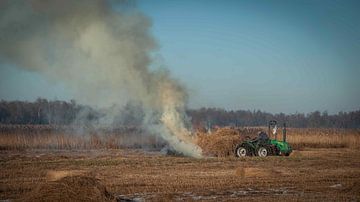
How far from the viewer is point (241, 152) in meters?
32.6

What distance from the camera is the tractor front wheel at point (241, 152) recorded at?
32.5 m

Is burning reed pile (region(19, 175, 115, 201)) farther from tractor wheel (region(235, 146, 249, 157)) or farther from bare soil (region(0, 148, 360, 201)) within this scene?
tractor wheel (region(235, 146, 249, 157))

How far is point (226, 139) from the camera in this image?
34219 millimetres

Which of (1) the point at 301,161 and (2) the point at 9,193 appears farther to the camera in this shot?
(1) the point at 301,161

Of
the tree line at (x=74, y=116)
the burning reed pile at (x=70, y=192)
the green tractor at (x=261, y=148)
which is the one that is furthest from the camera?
the tree line at (x=74, y=116)

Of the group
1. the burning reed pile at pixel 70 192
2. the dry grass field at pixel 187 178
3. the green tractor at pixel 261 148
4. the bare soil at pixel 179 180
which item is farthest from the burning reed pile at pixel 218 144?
the burning reed pile at pixel 70 192

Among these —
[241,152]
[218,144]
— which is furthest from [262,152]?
[218,144]

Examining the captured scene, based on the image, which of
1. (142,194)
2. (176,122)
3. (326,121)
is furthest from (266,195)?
(326,121)

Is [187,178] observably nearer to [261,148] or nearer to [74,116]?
[261,148]

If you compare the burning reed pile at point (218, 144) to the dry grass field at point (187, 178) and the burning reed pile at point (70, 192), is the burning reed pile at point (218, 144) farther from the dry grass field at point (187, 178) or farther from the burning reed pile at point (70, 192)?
the burning reed pile at point (70, 192)

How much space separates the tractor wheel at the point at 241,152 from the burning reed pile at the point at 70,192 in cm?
1817

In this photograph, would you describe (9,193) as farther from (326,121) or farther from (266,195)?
(326,121)

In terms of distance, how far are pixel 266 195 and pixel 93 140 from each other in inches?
1132

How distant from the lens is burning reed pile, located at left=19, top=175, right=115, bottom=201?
1420 cm
